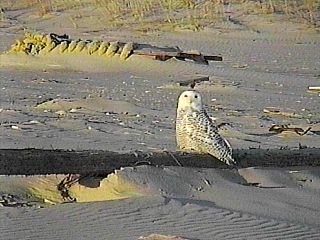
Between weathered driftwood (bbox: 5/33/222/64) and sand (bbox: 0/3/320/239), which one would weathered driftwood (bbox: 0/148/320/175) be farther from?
weathered driftwood (bbox: 5/33/222/64)

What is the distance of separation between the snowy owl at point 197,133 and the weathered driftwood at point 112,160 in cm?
9

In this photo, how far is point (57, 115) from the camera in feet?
35.1

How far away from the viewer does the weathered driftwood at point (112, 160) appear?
6332mm

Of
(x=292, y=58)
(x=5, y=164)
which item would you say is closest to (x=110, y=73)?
(x=292, y=58)

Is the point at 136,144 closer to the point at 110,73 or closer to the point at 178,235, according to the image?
the point at 178,235

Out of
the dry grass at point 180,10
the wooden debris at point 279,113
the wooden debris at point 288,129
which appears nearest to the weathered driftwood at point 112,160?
the wooden debris at point 288,129

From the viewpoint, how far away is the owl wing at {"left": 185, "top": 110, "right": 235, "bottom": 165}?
7098mm

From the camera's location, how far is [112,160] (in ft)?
22.1

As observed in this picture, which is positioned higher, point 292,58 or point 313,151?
point 313,151

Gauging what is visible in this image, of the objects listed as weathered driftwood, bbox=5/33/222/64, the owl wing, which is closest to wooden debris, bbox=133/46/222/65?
weathered driftwood, bbox=5/33/222/64

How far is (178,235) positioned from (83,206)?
0.76 metres

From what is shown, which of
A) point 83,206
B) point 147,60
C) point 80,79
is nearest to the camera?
point 83,206

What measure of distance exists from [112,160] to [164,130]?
133 inches

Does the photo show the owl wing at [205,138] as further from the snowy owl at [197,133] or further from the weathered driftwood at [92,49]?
the weathered driftwood at [92,49]
